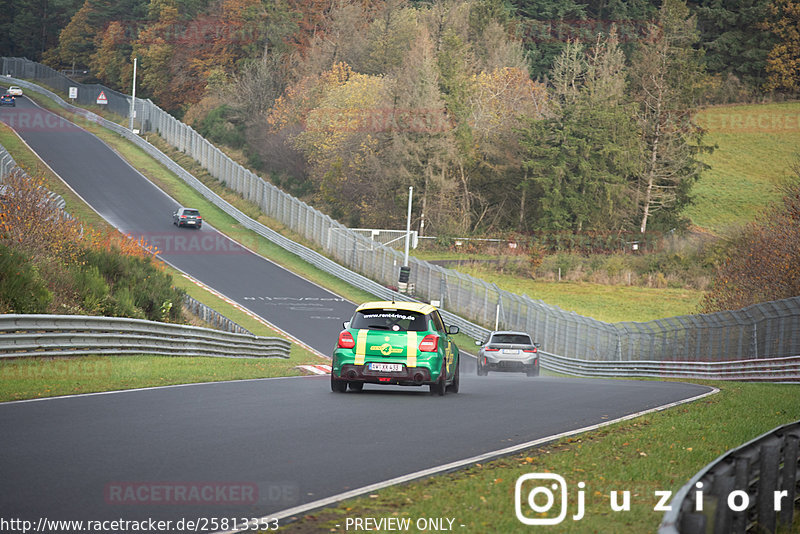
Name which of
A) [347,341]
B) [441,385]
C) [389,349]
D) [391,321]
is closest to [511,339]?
[441,385]

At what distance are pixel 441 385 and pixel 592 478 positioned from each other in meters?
8.01

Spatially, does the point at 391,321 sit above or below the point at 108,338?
above

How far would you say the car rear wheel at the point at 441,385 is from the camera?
667 inches

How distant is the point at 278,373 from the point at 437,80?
68667 mm

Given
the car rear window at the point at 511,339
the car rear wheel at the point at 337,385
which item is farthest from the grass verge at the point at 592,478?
the car rear window at the point at 511,339

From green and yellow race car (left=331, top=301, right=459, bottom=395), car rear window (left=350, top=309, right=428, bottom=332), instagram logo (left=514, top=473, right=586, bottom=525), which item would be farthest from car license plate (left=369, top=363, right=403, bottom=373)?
instagram logo (left=514, top=473, right=586, bottom=525)

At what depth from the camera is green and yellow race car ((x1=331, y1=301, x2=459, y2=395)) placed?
1634 cm

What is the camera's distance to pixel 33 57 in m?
150

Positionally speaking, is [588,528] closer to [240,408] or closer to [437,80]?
[240,408]

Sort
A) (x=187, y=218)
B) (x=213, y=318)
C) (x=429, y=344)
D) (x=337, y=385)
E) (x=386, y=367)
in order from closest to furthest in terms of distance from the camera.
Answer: (x=386, y=367), (x=429, y=344), (x=337, y=385), (x=213, y=318), (x=187, y=218)

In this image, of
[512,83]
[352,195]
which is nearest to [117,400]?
[352,195]

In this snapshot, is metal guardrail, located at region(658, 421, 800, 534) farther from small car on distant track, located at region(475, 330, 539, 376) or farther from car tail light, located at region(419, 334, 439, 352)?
small car on distant track, located at region(475, 330, 539, 376)

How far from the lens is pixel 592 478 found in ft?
30.0

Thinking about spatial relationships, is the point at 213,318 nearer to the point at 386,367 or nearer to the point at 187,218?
the point at 386,367
